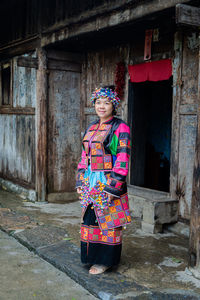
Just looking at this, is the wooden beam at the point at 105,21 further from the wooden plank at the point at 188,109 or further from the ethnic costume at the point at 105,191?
the ethnic costume at the point at 105,191

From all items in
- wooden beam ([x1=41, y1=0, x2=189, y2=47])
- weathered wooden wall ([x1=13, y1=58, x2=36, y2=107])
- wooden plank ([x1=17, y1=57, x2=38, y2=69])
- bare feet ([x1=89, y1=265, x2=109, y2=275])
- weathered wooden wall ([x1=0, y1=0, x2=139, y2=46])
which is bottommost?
bare feet ([x1=89, y1=265, x2=109, y2=275])

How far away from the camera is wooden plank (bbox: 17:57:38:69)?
268 inches

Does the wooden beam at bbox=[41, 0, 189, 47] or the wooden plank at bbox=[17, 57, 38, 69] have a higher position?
the wooden beam at bbox=[41, 0, 189, 47]

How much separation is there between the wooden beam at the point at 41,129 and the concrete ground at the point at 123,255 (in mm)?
708

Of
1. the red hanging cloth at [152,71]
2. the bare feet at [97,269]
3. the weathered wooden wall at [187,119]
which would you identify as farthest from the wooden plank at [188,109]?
the bare feet at [97,269]

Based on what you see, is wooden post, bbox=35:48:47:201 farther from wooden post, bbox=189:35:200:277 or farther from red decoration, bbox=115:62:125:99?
wooden post, bbox=189:35:200:277

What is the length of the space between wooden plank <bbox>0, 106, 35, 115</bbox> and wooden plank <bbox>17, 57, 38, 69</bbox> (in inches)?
37.9

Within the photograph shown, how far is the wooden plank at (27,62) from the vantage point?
6809 mm

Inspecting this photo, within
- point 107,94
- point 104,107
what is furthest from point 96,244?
point 107,94

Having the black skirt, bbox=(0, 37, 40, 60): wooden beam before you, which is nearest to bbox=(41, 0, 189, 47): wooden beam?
bbox=(0, 37, 40, 60): wooden beam

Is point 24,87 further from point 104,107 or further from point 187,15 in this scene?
point 187,15

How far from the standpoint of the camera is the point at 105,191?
11.7 ft

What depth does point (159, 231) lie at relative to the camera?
5.29 meters

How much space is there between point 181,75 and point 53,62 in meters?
3.00
